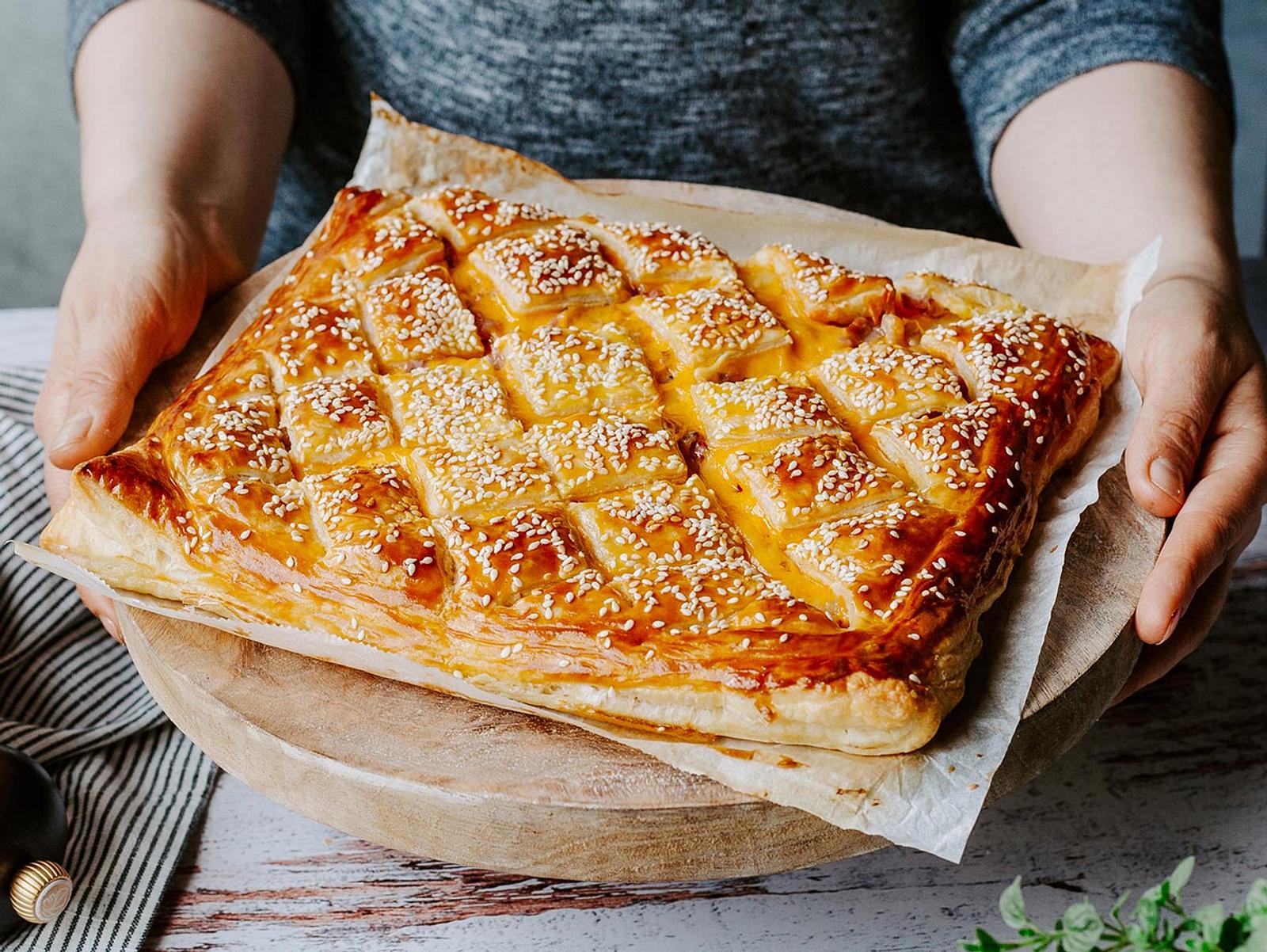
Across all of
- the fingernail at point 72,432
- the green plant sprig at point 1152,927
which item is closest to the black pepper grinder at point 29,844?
the fingernail at point 72,432

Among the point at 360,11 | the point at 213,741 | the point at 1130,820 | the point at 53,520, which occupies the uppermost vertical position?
the point at 360,11

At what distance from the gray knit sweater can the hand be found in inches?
32.7

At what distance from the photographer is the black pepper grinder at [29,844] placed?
1.63m

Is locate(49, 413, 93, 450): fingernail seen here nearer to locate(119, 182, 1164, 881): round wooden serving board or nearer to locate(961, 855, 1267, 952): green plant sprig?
locate(119, 182, 1164, 881): round wooden serving board

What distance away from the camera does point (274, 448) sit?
1921 millimetres

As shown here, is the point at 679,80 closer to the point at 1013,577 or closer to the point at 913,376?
the point at 913,376

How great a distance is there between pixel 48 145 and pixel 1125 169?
20.8ft

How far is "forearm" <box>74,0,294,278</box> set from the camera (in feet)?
8.16

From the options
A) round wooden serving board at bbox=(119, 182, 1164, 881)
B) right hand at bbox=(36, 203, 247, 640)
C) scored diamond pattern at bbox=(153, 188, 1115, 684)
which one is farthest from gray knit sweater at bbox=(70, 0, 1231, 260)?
round wooden serving board at bbox=(119, 182, 1164, 881)

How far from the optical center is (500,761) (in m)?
1.58

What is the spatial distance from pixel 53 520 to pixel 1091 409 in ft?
5.60

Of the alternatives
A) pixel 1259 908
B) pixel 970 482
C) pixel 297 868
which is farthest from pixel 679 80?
pixel 1259 908

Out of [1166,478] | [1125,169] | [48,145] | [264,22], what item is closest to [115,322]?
[264,22]

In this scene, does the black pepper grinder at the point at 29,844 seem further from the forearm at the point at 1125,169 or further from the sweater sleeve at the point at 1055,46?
the sweater sleeve at the point at 1055,46
